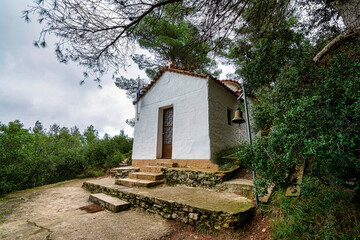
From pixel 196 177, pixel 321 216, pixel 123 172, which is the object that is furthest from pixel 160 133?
pixel 321 216

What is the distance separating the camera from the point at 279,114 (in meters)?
2.92

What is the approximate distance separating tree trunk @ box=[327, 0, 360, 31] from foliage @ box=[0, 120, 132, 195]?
32.7ft

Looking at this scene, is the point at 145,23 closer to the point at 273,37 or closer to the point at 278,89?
the point at 278,89

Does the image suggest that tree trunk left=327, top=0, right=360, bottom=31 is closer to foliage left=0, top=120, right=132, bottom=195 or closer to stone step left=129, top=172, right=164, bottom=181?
stone step left=129, top=172, right=164, bottom=181

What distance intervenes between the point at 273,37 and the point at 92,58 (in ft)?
17.4

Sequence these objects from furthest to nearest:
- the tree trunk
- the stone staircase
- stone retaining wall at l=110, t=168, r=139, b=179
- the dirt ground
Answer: stone retaining wall at l=110, t=168, r=139, b=179 < the stone staircase < the tree trunk < the dirt ground

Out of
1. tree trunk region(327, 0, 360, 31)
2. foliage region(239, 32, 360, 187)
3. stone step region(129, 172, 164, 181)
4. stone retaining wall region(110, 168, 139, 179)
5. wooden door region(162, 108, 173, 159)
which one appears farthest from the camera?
wooden door region(162, 108, 173, 159)

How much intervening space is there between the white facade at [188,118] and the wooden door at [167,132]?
0.18 m

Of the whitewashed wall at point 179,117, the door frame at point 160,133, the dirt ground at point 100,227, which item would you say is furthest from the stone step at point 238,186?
the door frame at point 160,133

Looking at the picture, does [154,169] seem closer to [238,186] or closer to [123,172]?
[123,172]

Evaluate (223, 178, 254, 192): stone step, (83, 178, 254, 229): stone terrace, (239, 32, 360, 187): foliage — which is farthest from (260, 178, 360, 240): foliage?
(223, 178, 254, 192): stone step

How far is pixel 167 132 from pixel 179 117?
1038mm

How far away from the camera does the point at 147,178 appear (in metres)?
4.92

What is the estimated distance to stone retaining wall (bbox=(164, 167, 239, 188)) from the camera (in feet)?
13.2
